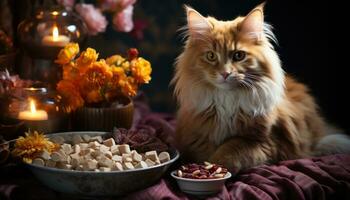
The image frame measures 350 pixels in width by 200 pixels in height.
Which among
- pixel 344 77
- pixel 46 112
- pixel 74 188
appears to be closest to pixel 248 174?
pixel 74 188

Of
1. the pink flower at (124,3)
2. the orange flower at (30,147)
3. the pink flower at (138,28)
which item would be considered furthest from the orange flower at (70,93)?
the pink flower at (138,28)

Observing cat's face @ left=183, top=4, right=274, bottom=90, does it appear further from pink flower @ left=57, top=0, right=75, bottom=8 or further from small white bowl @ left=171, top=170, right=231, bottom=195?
pink flower @ left=57, top=0, right=75, bottom=8

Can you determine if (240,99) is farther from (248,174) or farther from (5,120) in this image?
(5,120)

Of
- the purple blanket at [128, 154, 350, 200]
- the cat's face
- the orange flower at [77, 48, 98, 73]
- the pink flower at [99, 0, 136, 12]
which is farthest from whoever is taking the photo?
the pink flower at [99, 0, 136, 12]

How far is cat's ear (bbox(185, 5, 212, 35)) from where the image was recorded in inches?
72.7

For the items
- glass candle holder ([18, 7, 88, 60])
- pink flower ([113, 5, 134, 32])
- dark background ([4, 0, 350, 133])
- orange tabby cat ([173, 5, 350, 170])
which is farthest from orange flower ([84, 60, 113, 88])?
dark background ([4, 0, 350, 133])

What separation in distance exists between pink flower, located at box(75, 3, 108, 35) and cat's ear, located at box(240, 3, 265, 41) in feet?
2.51

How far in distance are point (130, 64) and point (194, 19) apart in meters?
0.32

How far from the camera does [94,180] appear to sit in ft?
5.10

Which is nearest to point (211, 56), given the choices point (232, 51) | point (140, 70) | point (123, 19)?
point (232, 51)

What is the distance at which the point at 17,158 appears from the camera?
67.5 inches

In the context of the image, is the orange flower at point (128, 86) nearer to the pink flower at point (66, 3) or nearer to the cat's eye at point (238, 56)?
the cat's eye at point (238, 56)

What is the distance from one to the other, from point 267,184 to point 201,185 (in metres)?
0.22

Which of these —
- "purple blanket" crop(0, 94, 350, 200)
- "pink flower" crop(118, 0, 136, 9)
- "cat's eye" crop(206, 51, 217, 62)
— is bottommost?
"purple blanket" crop(0, 94, 350, 200)
